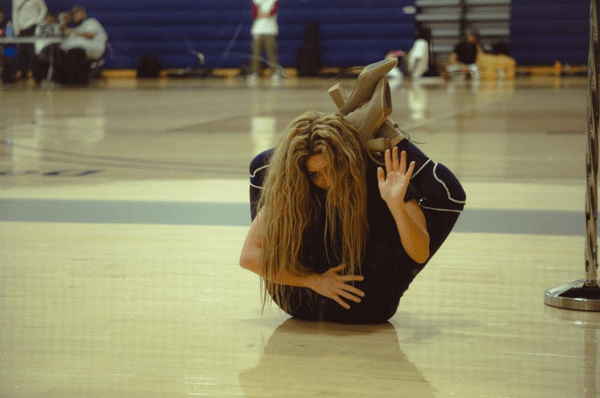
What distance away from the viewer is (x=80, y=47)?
54.7 feet

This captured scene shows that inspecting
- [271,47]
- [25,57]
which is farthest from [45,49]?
[271,47]

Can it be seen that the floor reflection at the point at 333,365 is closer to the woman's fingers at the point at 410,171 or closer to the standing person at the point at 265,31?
the woman's fingers at the point at 410,171

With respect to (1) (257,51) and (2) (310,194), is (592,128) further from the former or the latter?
(1) (257,51)

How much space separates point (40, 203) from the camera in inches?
196

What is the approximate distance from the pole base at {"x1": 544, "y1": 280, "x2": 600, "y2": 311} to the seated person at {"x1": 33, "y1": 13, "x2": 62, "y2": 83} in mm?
13745

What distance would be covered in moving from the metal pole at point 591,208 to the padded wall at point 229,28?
17.0 meters

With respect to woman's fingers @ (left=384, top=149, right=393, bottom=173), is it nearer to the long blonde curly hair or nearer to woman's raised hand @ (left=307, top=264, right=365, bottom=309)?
the long blonde curly hair

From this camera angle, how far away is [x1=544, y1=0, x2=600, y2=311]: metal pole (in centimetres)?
290

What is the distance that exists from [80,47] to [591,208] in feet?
48.4

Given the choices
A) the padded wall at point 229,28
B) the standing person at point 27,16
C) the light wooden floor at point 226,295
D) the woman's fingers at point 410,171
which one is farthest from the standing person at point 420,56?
the woman's fingers at point 410,171

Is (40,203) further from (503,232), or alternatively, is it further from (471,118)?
(471,118)

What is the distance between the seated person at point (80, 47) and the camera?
1659 centimetres

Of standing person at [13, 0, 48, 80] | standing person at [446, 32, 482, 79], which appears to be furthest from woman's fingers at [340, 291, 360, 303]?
standing person at [446, 32, 482, 79]

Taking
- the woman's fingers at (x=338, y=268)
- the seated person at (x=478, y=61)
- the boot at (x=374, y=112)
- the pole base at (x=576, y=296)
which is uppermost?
the boot at (x=374, y=112)
